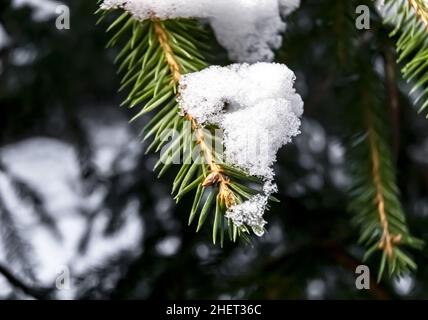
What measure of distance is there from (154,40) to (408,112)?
4.31ft

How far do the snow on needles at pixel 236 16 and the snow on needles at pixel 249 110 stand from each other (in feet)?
0.34

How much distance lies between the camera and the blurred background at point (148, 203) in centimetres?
139

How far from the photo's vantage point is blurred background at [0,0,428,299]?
4.55 feet

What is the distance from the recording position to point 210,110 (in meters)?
0.76

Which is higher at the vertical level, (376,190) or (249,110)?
(249,110)

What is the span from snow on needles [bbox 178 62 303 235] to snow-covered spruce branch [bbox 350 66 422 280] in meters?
0.35

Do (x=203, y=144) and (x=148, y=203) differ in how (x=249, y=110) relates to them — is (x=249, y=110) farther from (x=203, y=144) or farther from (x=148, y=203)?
(x=148, y=203)

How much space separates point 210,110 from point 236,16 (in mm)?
235

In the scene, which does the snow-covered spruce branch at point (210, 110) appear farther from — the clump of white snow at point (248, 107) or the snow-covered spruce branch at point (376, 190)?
the snow-covered spruce branch at point (376, 190)

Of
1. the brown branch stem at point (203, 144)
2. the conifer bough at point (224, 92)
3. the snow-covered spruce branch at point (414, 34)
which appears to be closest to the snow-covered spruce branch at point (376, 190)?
the conifer bough at point (224, 92)

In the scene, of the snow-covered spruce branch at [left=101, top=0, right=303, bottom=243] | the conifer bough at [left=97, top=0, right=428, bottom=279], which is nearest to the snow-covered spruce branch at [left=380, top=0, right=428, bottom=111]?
the conifer bough at [left=97, top=0, right=428, bottom=279]

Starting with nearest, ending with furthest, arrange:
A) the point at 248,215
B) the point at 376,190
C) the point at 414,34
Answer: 1. the point at 248,215
2. the point at 414,34
3. the point at 376,190

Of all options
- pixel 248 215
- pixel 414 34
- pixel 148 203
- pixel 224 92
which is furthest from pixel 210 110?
pixel 148 203

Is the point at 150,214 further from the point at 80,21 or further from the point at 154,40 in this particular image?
the point at 154,40
